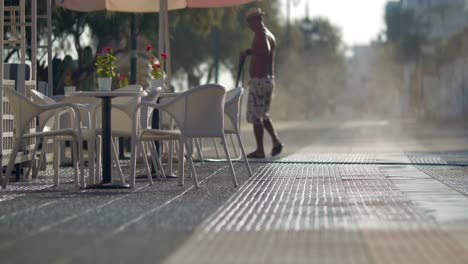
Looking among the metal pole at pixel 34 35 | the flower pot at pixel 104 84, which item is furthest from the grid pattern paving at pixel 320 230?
the metal pole at pixel 34 35

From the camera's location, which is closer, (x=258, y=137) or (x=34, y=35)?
Answer: (x=34, y=35)

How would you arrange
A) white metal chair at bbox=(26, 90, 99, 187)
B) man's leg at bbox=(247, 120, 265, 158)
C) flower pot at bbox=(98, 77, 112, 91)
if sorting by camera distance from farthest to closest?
man's leg at bbox=(247, 120, 265, 158) < flower pot at bbox=(98, 77, 112, 91) < white metal chair at bbox=(26, 90, 99, 187)

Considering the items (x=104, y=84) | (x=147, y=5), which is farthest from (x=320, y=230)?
(x=147, y=5)

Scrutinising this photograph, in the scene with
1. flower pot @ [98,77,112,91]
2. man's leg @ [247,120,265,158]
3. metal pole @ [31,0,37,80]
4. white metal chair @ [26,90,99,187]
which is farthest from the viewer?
man's leg @ [247,120,265,158]

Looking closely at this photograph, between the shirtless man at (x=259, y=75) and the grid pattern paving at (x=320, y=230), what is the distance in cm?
653

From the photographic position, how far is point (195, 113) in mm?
12352

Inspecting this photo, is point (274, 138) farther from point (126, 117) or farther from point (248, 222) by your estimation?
point (248, 222)

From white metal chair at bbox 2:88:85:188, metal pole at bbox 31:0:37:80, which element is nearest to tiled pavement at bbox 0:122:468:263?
white metal chair at bbox 2:88:85:188

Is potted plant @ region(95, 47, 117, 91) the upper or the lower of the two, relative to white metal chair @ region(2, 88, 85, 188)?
upper

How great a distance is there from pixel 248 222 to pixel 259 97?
1036 cm

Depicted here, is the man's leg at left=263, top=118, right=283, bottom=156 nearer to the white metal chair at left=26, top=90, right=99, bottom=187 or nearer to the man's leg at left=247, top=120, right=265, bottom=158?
the man's leg at left=247, top=120, right=265, bottom=158

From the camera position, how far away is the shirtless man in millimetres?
18922

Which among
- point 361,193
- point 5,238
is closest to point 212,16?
point 361,193

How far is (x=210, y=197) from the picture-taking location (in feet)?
36.6
